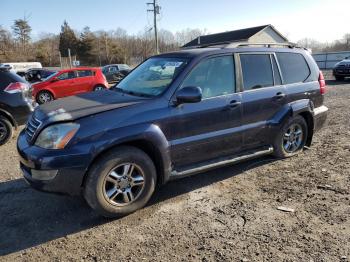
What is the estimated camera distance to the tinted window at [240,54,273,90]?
4895 millimetres

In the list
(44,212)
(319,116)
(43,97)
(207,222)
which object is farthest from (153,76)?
(43,97)

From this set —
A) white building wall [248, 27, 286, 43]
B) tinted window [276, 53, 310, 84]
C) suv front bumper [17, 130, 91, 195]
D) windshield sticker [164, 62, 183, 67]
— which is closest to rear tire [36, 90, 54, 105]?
windshield sticker [164, 62, 183, 67]

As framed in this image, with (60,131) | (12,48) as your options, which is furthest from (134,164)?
(12,48)

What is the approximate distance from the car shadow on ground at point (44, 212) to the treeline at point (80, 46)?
155 ft

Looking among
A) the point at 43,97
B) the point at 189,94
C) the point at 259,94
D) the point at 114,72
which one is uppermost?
the point at 114,72

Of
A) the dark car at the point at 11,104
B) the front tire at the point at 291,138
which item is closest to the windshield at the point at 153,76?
the front tire at the point at 291,138

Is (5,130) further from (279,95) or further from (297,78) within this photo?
(297,78)

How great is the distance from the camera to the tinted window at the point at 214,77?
4407 mm

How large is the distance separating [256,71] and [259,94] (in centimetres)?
35

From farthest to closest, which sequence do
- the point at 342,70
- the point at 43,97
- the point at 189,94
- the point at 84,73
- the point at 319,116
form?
the point at 342,70 → the point at 84,73 → the point at 43,97 → the point at 319,116 → the point at 189,94

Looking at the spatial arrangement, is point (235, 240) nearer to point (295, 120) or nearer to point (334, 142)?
point (295, 120)

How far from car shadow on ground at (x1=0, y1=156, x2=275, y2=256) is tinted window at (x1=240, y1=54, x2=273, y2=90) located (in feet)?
4.36

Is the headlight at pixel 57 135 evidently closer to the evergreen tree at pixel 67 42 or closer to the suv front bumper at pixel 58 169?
the suv front bumper at pixel 58 169

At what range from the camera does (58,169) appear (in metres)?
3.54
